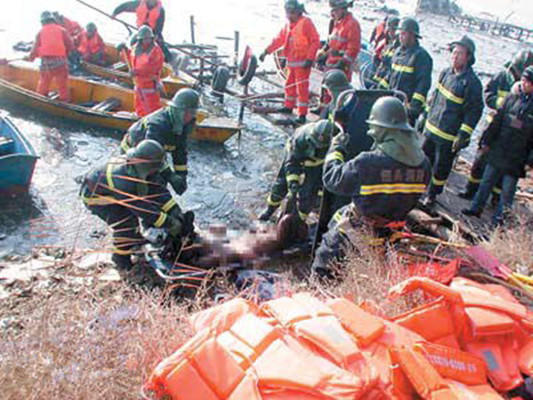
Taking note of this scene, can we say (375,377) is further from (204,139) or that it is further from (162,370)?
(204,139)

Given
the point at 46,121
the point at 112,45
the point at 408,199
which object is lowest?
the point at 46,121

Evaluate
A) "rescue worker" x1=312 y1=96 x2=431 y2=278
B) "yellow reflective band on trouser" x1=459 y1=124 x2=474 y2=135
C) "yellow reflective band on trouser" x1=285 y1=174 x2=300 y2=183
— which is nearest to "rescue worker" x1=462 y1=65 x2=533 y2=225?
"yellow reflective band on trouser" x1=459 y1=124 x2=474 y2=135

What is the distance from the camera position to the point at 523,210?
631 centimetres

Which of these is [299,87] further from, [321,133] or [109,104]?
[109,104]

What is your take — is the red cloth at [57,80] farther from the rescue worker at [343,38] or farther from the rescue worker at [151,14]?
the rescue worker at [343,38]

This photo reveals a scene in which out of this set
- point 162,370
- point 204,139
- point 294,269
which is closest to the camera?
point 162,370

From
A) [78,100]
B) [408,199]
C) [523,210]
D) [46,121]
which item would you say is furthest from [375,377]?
[78,100]

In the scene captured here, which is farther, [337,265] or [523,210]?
[523,210]

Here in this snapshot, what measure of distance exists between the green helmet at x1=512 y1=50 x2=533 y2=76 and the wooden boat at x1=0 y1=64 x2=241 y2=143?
453 centimetres

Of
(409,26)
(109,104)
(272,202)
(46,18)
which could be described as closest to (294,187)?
(272,202)

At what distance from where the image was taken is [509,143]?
5309mm

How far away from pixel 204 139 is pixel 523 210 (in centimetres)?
543

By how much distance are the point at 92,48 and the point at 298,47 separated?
18.8 ft

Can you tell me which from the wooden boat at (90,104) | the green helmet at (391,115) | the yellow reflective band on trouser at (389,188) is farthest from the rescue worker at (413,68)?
the wooden boat at (90,104)
